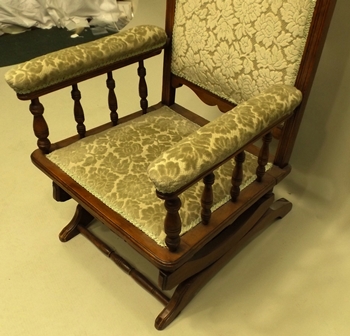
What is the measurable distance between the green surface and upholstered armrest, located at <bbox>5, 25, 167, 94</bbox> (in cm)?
147

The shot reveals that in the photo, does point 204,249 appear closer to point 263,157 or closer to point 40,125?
point 263,157

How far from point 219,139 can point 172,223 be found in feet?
0.70

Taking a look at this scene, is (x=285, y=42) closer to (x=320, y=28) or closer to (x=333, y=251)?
(x=320, y=28)

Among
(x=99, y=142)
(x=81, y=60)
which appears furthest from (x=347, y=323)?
(x=81, y=60)

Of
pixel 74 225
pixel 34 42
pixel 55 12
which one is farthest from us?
pixel 55 12

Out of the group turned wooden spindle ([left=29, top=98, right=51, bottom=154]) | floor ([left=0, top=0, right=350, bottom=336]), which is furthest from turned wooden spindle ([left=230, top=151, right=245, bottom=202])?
turned wooden spindle ([left=29, top=98, right=51, bottom=154])

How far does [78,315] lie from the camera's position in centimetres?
129

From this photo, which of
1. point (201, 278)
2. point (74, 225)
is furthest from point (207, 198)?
point (74, 225)

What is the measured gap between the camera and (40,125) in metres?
1.18

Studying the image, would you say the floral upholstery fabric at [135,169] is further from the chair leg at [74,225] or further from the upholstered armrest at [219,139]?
the chair leg at [74,225]

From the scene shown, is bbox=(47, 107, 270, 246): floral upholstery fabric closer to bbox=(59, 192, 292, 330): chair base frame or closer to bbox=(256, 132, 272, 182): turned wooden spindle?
bbox=(256, 132, 272, 182): turned wooden spindle

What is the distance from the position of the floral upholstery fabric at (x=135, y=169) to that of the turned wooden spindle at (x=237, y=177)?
0.04m

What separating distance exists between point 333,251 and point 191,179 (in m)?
0.89

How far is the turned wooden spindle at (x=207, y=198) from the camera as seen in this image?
3.10ft
